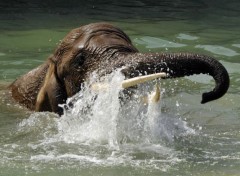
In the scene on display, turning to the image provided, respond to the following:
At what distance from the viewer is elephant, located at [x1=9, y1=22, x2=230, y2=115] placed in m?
6.28

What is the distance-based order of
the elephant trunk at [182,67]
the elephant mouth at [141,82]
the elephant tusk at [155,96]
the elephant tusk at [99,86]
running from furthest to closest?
the elephant tusk at [99,86] < the elephant tusk at [155,96] < the elephant mouth at [141,82] < the elephant trunk at [182,67]

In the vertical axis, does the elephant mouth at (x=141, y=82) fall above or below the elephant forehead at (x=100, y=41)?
below

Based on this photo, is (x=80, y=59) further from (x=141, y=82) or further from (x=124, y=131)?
(x=141, y=82)

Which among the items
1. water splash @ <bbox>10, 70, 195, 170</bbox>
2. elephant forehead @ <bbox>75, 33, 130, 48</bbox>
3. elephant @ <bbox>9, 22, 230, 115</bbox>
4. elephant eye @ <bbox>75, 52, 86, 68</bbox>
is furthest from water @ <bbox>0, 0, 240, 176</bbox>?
elephant forehead @ <bbox>75, 33, 130, 48</bbox>

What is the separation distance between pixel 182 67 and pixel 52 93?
1.72m

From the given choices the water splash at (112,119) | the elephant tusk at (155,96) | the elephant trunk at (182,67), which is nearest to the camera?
the elephant trunk at (182,67)

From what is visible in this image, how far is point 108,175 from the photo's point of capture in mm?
5867

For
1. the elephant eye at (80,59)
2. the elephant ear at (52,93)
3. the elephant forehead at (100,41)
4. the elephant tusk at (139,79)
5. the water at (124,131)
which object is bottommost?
the water at (124,131)

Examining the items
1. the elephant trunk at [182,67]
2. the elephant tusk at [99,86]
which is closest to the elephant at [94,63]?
the elephant trunk at [182,67]

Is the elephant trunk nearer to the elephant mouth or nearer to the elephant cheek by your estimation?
the elephant mouth

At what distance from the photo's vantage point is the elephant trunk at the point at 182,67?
603 centimetres

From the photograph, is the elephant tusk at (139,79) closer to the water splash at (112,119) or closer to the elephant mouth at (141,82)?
the elephant mouth at (141,82)

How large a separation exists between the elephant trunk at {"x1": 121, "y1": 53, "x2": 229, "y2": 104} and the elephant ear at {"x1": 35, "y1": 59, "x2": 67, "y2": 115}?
1057mm

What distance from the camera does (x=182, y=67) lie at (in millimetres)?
6238
